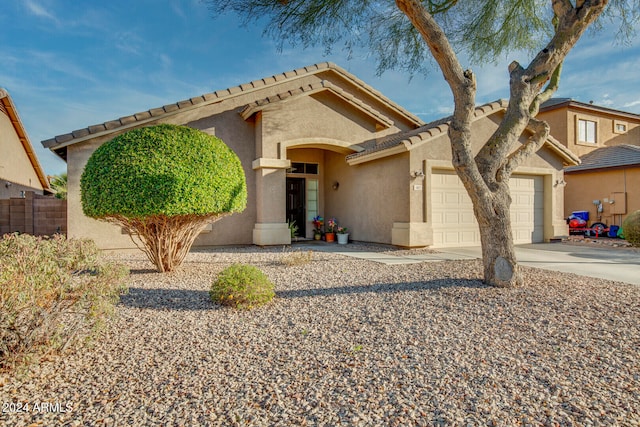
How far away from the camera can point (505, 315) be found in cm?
474

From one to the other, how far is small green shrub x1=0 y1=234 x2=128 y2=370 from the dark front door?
36.8 ft

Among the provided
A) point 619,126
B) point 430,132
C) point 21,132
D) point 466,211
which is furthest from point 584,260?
point 21,132

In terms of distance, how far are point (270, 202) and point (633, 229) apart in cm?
1160

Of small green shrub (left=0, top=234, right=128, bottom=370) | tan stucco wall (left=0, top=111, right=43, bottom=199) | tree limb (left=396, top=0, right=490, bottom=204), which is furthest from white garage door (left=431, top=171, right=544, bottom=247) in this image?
tan stucco wall (left=0, top=111, right=43, bottom=199)

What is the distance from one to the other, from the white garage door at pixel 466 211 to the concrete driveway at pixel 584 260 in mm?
669

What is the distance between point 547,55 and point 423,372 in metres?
5.95

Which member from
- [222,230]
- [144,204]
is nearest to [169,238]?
[144,204]

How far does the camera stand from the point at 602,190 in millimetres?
17172

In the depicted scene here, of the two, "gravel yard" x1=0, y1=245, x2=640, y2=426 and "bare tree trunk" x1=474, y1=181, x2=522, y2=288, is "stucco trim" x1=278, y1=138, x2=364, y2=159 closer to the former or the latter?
"gravel yard" x1=0, y1=245, x2=640, y2=426

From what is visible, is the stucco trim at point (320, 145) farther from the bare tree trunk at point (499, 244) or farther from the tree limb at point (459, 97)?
the bare tree trunk at point (499, 244)

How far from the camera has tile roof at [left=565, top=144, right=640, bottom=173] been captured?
16297mm

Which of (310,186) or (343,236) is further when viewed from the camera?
(310,186)

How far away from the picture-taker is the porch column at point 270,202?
11.7 metres

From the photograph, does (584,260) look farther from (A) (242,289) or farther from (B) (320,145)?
(A) (242,289)
